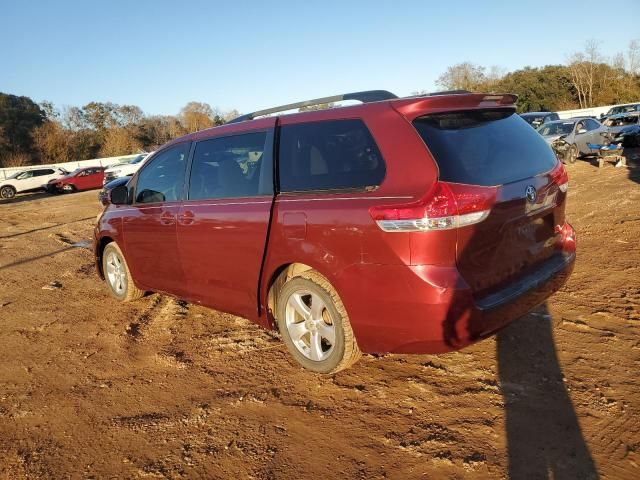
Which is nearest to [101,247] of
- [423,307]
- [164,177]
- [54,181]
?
[164,177]

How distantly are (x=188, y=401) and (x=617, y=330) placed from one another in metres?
3.26

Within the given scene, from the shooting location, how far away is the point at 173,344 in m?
4.34

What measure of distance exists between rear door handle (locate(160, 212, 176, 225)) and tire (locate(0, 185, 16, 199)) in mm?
27551

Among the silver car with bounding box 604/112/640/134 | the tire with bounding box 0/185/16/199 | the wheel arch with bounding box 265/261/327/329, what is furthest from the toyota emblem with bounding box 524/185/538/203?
the tire with bounding box 0/185/16/199

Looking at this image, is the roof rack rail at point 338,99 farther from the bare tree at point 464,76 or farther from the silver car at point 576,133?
the bare tree at point 464,76

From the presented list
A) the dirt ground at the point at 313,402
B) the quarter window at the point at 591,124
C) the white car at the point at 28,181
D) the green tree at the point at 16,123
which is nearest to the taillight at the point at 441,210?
the dirt ground at the point at 313,402

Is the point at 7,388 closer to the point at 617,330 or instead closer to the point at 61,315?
the point at 61,315

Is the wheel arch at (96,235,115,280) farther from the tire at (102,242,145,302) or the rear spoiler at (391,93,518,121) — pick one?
the rear spoiler at (391,93,518,121)

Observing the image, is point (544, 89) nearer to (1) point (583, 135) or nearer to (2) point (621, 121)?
(2) point (621, 121)

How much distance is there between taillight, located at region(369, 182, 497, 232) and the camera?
8.80ft

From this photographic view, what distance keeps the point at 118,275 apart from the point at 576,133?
55.6 feet

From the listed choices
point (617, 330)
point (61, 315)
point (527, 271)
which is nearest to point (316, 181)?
point (527, 271)

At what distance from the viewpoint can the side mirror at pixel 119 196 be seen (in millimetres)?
5202

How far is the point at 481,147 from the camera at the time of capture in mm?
3012
